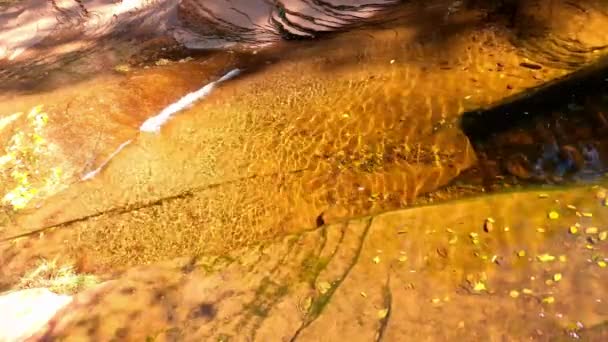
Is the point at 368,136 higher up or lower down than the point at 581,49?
lower down

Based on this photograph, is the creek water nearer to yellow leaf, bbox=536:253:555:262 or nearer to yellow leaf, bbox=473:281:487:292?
yellow leaf, bbox=536:253:555:262

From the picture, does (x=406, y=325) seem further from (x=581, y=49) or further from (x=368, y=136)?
(x=581, y=49)

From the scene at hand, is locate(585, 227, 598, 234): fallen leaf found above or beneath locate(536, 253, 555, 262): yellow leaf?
above

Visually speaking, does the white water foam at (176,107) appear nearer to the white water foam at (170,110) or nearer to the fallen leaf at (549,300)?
the white water foam at (170,110)

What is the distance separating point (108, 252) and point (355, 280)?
6.06 feet

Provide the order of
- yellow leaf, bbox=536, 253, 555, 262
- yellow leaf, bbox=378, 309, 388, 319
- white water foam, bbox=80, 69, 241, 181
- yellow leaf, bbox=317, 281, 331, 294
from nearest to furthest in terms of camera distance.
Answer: yellow leaf, bbox=378, 309, 388, 319 → yellow leaf, bbox=536, 253, 555, 262 → yellow leaf, bbox=317, 281, 331, 294 → white water foam, bbox=80, 69, 241, 181

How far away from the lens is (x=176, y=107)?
5.42 meters

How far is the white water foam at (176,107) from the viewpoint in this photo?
205 inches

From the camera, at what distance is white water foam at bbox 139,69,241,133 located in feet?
17.1

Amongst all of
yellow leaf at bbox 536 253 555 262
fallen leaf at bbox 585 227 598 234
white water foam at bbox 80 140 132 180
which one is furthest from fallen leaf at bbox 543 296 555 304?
white water foam at bbox 80 140 132 180

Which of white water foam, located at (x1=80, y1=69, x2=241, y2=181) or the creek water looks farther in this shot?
white water foam, located at (x1=80, y1=69, x2=241, y2=181)

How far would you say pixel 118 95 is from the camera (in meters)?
5.66

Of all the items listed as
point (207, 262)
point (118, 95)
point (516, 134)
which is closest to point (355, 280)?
point (207, 262)

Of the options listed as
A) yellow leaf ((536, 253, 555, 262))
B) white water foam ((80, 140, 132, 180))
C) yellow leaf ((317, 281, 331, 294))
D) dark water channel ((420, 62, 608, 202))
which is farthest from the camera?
white water foam ((80, 140, 132, 180))
